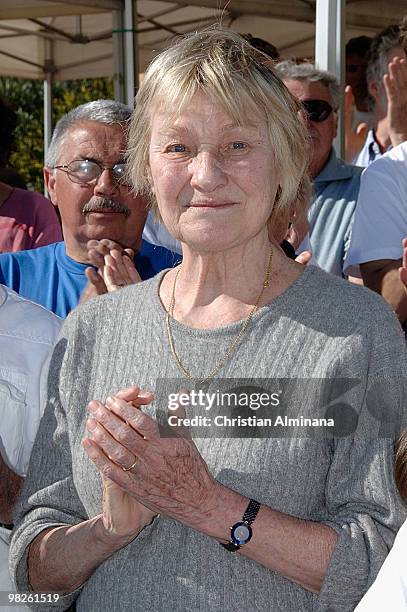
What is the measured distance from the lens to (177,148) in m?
2.24

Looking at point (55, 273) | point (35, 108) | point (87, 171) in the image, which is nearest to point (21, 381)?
point (55, 273)

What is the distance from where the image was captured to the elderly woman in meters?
1.97

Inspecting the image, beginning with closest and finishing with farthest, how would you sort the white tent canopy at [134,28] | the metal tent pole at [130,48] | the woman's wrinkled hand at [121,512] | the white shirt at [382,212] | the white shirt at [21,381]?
the woman's wrinkled hand at [121,512] → the white shirt at [21,381] → the white shirt at [382,212] → the white tent canopy at [134,28] → the metal tent pole at [130,48]

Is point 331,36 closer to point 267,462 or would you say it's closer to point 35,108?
point 267,462

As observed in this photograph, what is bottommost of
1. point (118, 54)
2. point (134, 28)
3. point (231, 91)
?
point (118, 54)

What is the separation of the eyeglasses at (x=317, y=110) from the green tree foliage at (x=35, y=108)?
296 inches

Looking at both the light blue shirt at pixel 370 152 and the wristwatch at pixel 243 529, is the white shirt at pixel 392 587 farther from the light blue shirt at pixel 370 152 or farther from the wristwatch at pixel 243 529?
the light blue shirt at pixel 370 152

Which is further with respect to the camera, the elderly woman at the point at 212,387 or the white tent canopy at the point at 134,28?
the white tent canopy at the point at 134,28

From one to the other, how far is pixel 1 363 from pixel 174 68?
83 centimetres

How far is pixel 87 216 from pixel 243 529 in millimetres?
1650

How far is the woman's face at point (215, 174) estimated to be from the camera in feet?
7.22

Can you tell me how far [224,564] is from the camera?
6.63ft

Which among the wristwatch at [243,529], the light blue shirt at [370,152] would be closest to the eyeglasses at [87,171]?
the wristwatch at [243,529]

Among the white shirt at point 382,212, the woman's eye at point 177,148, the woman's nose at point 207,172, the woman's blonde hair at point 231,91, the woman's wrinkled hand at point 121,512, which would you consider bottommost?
the woman's wrinkled hand at point 121,512
